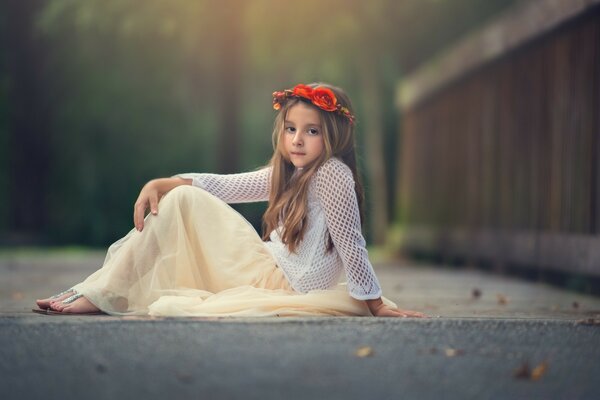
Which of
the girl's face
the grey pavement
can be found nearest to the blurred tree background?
the girl's face

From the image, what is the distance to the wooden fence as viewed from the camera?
7.45m

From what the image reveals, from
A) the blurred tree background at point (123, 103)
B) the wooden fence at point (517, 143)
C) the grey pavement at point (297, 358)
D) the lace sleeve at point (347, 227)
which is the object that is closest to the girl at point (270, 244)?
the lace sleeve at point (347, 227)

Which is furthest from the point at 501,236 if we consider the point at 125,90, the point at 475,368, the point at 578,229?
the point at 125,90

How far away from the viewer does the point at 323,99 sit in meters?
4.85

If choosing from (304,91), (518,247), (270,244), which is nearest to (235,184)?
(270,244)

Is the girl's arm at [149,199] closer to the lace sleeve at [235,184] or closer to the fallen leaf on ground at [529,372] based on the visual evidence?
the lace sleeve at [235,184]

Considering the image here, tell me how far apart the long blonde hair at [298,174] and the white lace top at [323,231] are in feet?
0.14

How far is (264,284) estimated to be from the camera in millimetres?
4914

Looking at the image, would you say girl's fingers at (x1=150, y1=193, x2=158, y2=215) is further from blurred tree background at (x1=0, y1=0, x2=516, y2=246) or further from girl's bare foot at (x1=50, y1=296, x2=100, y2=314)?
blurred tree background at (x1=0, y1=0, x2=516, y2=246)

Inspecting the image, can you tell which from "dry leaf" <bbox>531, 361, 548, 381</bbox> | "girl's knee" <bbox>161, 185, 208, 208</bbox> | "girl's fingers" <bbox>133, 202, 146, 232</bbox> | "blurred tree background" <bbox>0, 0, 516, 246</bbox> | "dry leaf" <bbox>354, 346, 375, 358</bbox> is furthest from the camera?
"blurred tree background" <bbox>0, 0, 516, 246</bbox>

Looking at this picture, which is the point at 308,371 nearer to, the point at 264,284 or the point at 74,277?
the point at 264,284

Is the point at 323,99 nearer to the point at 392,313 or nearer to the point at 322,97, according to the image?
the point at 322,97

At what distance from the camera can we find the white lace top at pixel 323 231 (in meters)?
4.70

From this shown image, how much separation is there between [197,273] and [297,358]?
4.93 feet
